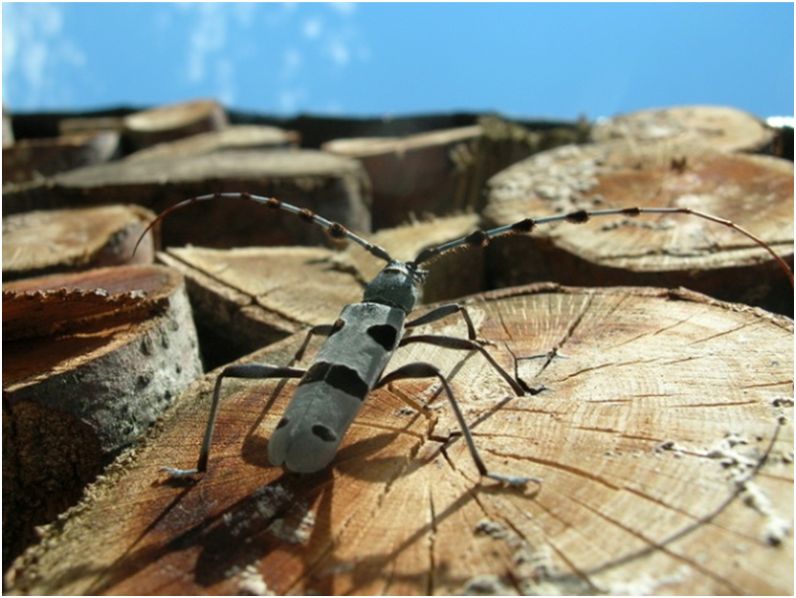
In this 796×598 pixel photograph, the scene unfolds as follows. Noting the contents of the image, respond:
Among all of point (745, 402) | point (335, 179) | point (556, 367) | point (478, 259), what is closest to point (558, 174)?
point (478, 259)

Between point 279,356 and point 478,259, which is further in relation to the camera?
point 478,259

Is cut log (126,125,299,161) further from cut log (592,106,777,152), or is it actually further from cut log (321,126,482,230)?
cut log (592,106,777,152)

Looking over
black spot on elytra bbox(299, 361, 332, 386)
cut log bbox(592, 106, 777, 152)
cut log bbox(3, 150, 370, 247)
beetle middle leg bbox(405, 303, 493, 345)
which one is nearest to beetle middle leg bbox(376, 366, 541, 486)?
black spot on elytra bbox(299, 361, 332, 386)

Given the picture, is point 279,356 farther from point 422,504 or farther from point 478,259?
point 478,259

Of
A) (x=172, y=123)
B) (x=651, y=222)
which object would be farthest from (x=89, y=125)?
(x=651, y=222)

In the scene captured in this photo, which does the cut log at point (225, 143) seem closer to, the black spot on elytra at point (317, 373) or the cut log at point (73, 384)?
the cut log at point (73, 384)
